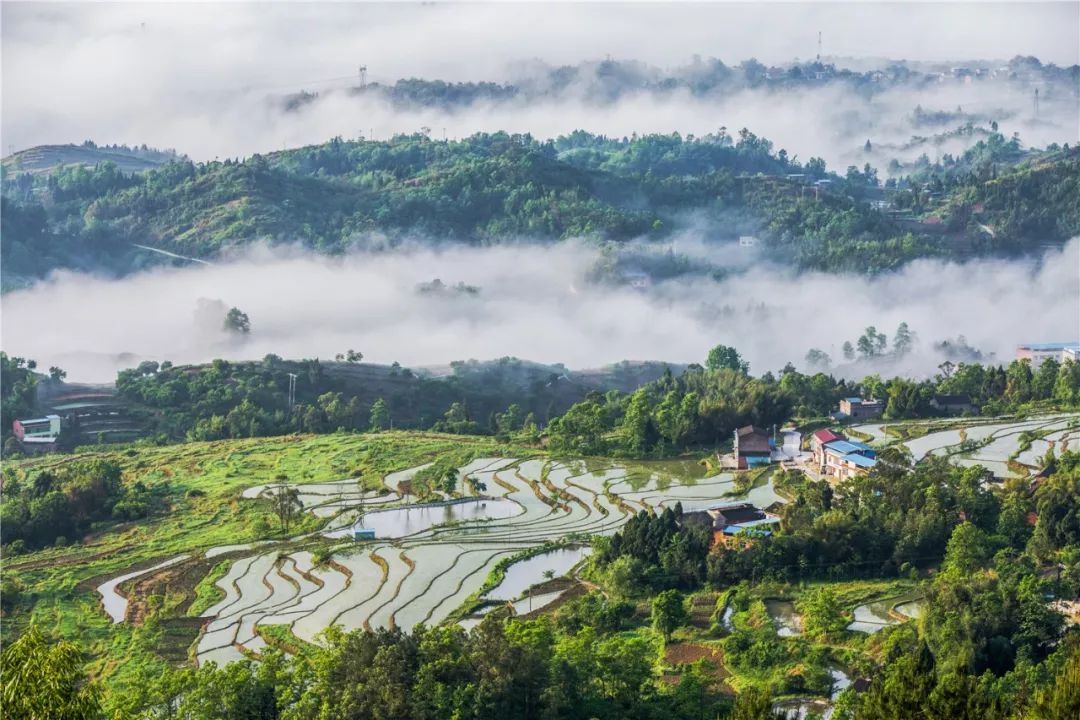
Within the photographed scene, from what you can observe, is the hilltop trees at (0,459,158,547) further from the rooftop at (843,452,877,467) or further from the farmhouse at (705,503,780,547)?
the rooftop at (843,452,877,467)

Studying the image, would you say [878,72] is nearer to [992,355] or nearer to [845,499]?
[992,355]

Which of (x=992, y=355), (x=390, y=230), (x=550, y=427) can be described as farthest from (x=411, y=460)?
(x=390, y=230)

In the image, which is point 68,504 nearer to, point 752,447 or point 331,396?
point 331,396

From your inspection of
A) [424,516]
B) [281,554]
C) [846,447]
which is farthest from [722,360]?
[281,554]

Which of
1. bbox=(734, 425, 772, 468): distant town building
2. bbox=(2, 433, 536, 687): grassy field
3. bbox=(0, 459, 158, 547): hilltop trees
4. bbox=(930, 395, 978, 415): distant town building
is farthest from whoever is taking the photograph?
bbox=(930, 395, 978, 415): distant town building

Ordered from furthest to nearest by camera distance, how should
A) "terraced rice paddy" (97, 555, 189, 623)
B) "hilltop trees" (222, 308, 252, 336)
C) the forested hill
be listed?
the forested hill < "hilltop trees" (222, 308, 252, 336) < "terraced rice paddy" (97, 555, 189, 623)

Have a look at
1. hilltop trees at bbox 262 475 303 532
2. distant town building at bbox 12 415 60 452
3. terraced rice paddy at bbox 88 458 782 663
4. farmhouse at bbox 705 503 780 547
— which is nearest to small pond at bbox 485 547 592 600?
terraced rice paddy at bbox 88 458 782 663
